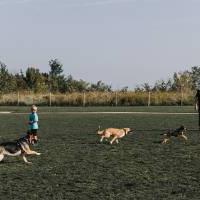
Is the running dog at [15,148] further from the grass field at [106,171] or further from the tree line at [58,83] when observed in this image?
the tree line at [58,83]

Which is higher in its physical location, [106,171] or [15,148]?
[15,148]

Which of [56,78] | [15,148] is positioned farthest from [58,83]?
[15,148]

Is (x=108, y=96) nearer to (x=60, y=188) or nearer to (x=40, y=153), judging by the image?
(x=40, y=153)

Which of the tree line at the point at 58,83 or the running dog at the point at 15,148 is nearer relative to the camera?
the running dog at the point at 15,148

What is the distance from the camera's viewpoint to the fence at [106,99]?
186ft

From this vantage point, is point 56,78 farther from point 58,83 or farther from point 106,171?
point 106,171

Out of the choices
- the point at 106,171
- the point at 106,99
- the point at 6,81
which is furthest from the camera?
the point at 6,81

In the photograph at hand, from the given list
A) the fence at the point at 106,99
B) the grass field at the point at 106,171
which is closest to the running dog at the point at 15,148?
the grass field at the point at 106,171

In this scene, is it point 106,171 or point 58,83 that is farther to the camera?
point 58,83

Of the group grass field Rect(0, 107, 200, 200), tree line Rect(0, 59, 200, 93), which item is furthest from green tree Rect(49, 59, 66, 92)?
grass field Rect(0, 107, 200, 200)

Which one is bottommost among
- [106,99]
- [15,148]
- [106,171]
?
[106,171]

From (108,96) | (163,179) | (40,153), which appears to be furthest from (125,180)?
(108,96)

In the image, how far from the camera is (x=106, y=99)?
2288 inches

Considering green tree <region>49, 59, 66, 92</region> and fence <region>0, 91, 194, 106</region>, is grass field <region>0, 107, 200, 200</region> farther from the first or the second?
green tree <region>49, 59, 66, 92</region>
